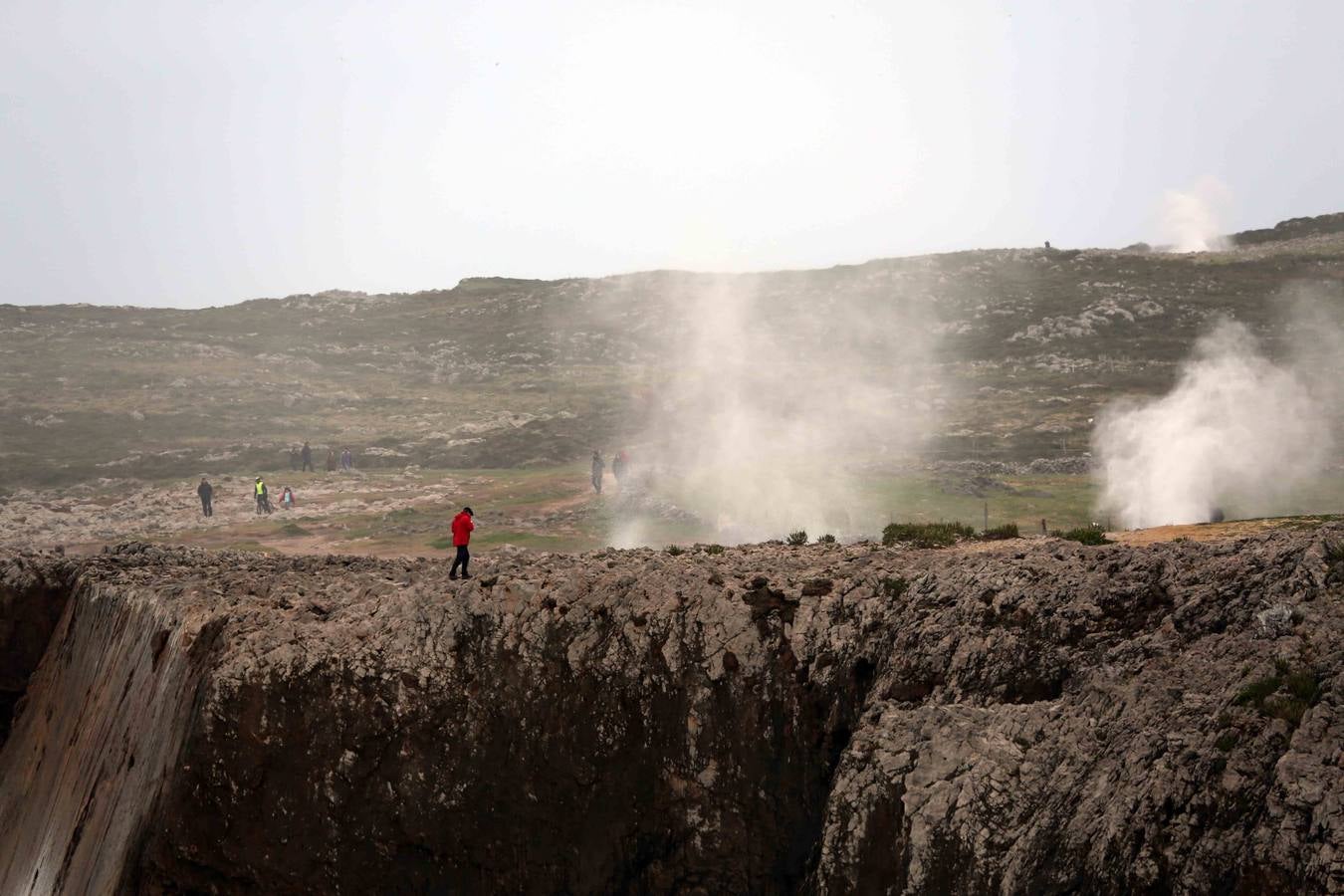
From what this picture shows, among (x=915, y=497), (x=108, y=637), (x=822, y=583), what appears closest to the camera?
(x=822, y=583)

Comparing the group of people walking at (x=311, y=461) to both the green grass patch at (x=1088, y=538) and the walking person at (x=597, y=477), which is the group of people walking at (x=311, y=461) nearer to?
the walking person at (x=597, y=477)

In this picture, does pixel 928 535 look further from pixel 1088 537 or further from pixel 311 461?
pixel 311 461

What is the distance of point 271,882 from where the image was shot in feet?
50.9

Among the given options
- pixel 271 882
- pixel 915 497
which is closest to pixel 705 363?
pixel 915 497

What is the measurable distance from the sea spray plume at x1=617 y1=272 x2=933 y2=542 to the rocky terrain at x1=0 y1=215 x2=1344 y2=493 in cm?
86

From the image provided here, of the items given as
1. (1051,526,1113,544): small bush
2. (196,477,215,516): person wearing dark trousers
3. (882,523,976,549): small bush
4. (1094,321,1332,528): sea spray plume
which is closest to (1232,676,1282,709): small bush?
(1051,526,1113,544): small bush

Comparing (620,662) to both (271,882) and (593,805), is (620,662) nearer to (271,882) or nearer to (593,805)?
(593,805)

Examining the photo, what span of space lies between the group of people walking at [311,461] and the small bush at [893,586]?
4331 centimetres

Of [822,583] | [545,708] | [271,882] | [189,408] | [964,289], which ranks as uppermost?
[964,289]

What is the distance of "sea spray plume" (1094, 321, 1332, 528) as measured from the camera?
34.5 meters

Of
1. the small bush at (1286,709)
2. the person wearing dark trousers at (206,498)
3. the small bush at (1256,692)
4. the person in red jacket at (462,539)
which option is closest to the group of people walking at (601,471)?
the person wearing dark trousers at (206,498)

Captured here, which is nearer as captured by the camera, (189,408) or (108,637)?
(108,637)

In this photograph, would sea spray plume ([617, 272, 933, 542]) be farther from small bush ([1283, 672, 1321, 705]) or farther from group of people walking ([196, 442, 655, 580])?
small bush ([1283, 672, 1321, 705])

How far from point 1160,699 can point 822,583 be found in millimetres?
5962
